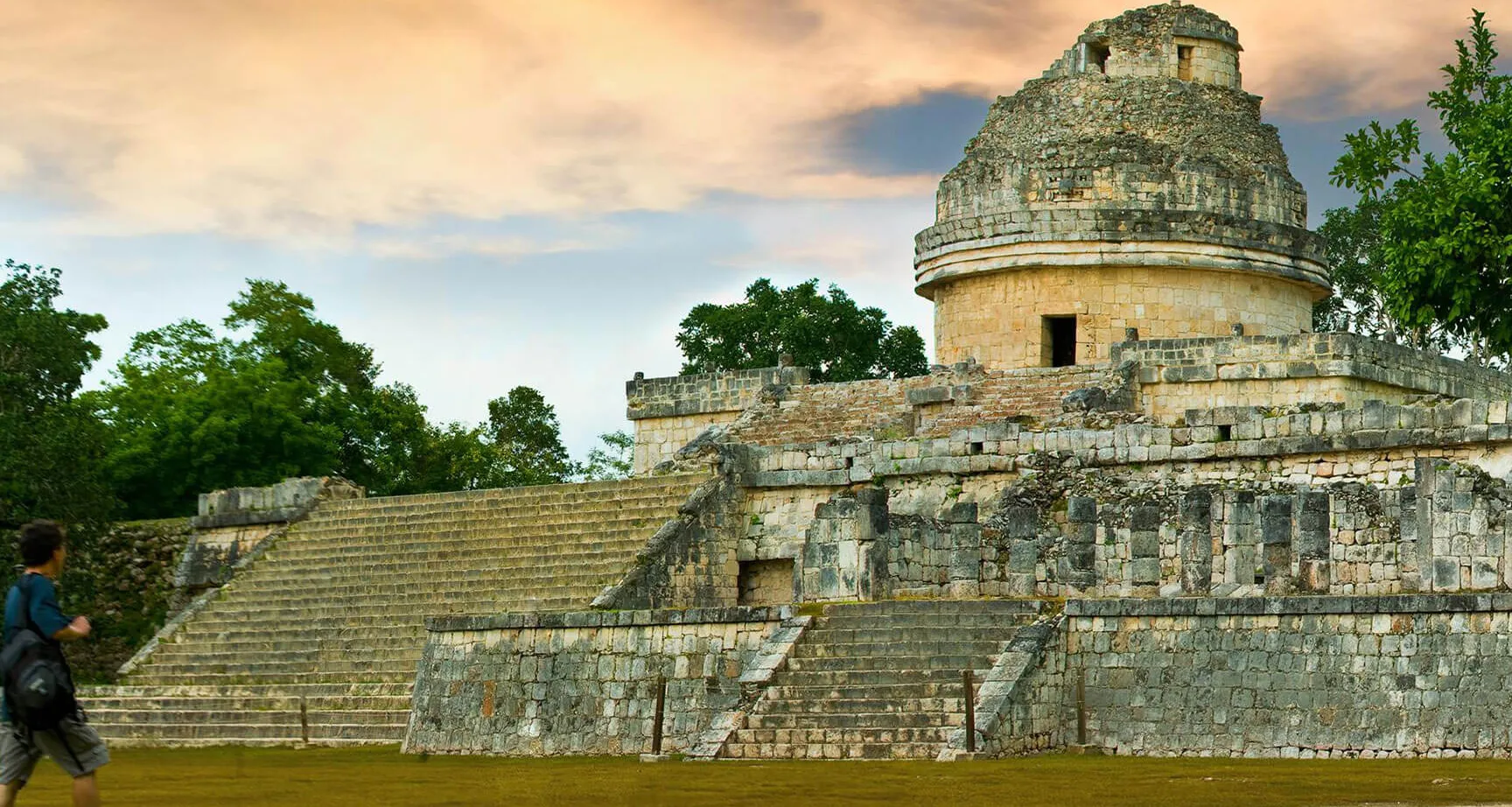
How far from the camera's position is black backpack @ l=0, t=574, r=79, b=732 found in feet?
38.2

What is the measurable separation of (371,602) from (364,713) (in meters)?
3.58

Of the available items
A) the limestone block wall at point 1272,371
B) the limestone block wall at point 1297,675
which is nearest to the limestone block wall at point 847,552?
the limestone block wall at point 1297,675

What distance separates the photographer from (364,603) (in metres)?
29.6

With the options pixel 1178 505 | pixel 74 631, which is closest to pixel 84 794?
pixel 74 631

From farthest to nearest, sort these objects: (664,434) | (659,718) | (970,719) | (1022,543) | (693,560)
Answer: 1. (664,434)
2. (693,560)
3. (1022,543)
4. (659,718)
5. (970,719)

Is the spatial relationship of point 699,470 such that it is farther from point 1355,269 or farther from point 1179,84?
point 1355,269

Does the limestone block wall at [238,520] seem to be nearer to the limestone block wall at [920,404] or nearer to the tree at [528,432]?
the limestone block wall at [920,404]

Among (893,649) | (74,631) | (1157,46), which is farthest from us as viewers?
(1157,46)

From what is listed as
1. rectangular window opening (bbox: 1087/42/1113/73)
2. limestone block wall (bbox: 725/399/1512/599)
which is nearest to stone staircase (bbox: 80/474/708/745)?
limestone block wall (bbox: 725/399/1512/599)

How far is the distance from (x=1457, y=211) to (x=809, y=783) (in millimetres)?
16661

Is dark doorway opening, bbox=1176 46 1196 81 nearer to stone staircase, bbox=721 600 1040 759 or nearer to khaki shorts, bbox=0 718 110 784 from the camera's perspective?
stone staircase, bbox=721 600 1040 759

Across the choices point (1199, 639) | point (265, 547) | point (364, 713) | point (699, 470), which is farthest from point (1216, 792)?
point (265, 547)

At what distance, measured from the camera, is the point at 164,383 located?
43.6m

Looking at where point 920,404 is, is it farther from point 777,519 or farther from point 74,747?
point 74,747
